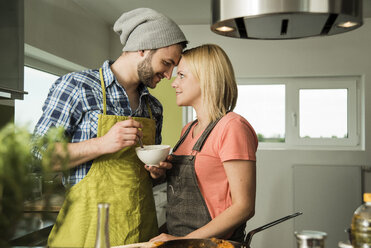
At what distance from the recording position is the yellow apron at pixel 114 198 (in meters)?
1.49

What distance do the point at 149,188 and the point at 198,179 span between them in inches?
11.9

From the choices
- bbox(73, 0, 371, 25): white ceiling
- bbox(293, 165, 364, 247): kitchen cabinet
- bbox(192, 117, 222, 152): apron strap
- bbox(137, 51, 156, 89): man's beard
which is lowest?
bbox(293, 165, 364, 247): kitchen cabinet

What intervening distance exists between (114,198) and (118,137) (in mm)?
261

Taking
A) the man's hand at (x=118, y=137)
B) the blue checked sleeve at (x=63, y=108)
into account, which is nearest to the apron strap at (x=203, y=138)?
the man's hand at (x=118, y=137)

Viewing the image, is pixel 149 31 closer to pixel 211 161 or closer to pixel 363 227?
pixel 211 161

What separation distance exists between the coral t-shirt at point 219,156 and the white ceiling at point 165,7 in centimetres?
240

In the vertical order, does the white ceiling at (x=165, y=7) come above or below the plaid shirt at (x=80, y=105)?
above

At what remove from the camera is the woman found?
1.41 m

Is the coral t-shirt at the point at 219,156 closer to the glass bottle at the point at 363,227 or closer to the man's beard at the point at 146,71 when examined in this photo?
the man's beard at the point at 146,71

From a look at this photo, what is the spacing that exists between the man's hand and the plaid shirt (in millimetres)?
145

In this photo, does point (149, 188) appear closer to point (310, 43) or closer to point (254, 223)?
point (254, 223)

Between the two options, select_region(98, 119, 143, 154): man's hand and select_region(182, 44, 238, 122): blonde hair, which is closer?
select_region(98, 119, 143, 154): man's hand

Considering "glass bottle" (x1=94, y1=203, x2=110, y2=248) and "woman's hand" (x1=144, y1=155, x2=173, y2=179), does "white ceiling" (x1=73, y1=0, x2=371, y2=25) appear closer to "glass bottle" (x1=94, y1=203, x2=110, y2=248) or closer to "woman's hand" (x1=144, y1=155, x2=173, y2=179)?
"woman's hand" (x1=144, y1=155, x2=173, y2=179)

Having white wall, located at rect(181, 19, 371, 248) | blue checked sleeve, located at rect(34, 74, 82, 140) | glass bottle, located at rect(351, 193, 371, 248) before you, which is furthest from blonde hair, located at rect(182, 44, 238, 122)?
white wall, located at rect(181, 19, 371, 248)
